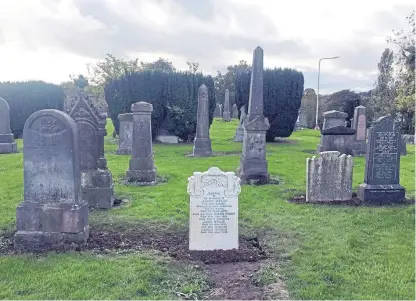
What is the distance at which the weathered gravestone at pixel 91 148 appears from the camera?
8.08 metres

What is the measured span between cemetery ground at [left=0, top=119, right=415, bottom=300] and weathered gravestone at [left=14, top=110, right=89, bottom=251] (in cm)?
33

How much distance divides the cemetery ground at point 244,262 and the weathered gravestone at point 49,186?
0.33m

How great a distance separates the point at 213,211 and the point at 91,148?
3696mm

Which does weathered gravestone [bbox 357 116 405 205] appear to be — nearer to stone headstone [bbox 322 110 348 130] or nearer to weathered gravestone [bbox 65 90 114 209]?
weathered gravestone [bbox 65 90 114 209]

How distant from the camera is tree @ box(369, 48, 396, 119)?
28.8m

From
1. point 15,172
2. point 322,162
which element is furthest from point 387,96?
point 15,172

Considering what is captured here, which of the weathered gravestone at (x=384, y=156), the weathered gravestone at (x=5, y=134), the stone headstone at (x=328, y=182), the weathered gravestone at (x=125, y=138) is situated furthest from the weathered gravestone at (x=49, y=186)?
the weathered gravestone at (x=5, y=134)

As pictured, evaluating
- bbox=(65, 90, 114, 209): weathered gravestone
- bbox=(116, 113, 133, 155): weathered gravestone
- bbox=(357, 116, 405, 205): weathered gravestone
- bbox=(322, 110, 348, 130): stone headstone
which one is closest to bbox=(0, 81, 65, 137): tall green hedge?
bbox=(116, 113, 133, 155): weathered gravestone

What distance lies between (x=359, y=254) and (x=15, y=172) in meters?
10.6

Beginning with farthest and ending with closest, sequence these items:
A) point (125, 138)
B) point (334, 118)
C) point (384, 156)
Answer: point (334, 118) < point (125, 138) < point (384, 156)

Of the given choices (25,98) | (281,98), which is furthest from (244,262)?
(25,98)

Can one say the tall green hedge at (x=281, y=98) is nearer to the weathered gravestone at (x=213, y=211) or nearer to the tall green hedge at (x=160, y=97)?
the tall green hedge at (x=160, y=97)

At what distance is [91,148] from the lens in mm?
8273

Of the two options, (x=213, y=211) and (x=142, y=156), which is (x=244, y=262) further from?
(x=142, y=156)
